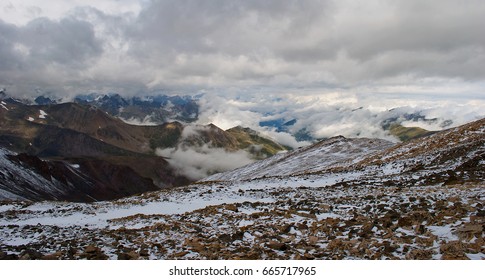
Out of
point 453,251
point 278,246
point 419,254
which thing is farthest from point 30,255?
point 453,251

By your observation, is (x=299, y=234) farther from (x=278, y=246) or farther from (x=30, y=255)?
(x=30, y=255)

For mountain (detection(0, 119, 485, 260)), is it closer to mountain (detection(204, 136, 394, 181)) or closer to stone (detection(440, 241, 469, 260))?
stone (detection(440, 241, 469, 260))

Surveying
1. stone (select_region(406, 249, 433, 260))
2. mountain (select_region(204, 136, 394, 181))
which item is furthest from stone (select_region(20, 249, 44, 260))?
mountain (select_region(204, 136, 394, 181))

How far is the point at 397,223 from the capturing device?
15.7 m

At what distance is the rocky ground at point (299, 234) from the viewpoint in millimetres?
12812

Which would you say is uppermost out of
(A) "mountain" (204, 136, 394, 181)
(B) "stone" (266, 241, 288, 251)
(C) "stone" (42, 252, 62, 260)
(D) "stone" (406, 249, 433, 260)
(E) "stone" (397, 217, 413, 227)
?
(A) "mountain" (204, 136, 394, 181)

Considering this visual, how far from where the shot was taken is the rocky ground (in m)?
12.8

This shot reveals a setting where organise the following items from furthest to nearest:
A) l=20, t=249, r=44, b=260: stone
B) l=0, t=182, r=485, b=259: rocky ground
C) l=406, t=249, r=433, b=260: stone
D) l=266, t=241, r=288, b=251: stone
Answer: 1. l=266, t=241, r=288, b=251: stone
2. l=20, t=249, r=44, b=260: stone
3. l=0, t=182, r=485, b=259: rocky ground
4. l=406, t=249, r=433, b=260: stone

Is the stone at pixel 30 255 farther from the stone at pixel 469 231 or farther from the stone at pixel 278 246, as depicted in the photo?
the stone at pixel 469 231

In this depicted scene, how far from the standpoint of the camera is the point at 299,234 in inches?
629

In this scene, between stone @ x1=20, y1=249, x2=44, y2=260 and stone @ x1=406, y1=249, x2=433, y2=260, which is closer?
stone @ x1=406, y1=249, x2=433, y2=260

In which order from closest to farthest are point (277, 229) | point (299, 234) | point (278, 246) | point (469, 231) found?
point (469, 231)
point (278, 246)
point (299, 234)
point (277, 229)
